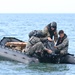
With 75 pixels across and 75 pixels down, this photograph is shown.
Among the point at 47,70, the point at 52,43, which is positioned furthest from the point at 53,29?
the point at 47,70

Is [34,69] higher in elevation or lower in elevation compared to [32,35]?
lower

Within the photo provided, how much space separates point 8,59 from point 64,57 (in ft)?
6.66

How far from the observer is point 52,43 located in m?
16.1

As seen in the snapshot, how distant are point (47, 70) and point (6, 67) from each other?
1.51m

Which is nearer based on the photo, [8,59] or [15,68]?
[15,68]

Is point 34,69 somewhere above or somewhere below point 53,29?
below

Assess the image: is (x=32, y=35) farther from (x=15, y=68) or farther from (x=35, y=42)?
(x=15, y=68)

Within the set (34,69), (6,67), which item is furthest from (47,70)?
(6,67)

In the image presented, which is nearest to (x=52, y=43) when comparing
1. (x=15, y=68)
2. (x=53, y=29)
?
(x=53, y=29)

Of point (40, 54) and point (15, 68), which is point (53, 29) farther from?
point (15, 68)

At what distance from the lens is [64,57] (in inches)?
645

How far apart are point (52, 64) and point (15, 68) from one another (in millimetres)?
1494

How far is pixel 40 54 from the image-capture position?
1614cm

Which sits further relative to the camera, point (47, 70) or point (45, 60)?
point (45, 60)
